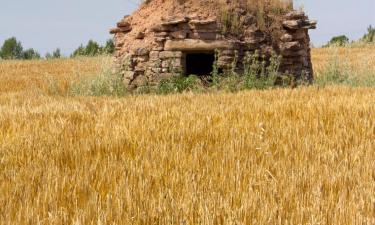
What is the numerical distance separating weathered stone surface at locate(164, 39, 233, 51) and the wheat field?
4240mm

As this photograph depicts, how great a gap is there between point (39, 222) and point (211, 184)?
3.32ft

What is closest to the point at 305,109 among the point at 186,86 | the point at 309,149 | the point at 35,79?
the point at 309,149

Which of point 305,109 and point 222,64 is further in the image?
point 222,64

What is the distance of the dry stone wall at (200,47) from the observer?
33.3ft

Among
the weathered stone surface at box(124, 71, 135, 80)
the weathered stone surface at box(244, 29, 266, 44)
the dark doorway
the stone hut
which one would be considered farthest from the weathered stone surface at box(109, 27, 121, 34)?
the weathered stone surface at box(244, 29, 266, 44)

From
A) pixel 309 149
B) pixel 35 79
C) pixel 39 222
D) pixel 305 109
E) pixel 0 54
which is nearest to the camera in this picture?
pixel 39 222

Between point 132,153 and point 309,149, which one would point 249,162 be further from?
point 132,153

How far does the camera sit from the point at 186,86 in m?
9.87

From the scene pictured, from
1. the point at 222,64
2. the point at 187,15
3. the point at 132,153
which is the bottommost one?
the point at 132,153

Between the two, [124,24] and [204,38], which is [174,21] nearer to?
[204,38]

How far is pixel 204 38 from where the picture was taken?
401 inches

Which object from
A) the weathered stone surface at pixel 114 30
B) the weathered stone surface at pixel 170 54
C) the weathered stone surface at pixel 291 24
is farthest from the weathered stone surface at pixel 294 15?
the weathered stone surface at pixel 114 30

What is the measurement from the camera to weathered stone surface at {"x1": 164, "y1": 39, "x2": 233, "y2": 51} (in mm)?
10078

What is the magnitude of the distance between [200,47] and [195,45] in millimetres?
110
